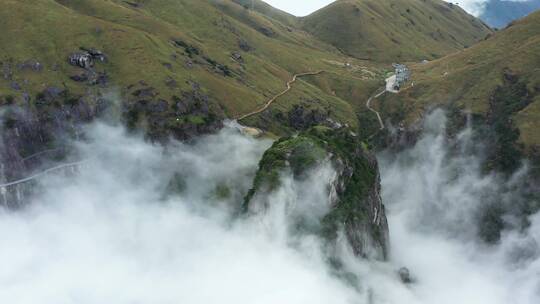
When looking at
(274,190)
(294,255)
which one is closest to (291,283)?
(294,255)

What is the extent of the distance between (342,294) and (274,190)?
49.1 meters

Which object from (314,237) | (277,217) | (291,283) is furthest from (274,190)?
(291,283)

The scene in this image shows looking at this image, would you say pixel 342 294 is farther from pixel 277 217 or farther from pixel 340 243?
pixel 277 217

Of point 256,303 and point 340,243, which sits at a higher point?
point 340,243

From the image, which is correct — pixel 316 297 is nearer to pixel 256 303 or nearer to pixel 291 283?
pixel 291 283

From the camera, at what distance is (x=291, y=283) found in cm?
19925

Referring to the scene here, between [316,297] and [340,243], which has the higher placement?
[340,243]

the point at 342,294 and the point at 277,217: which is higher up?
the point at 277,217

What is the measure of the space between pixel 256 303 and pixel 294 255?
24.1 metres

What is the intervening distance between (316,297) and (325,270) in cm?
1122

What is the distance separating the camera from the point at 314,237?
199 m

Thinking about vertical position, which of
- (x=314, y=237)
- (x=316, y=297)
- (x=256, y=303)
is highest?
(x=314, y=237)

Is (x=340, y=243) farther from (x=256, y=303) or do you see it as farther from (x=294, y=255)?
(x=256, y=303)

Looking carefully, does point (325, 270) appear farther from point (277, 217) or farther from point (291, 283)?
point (277, 217)
